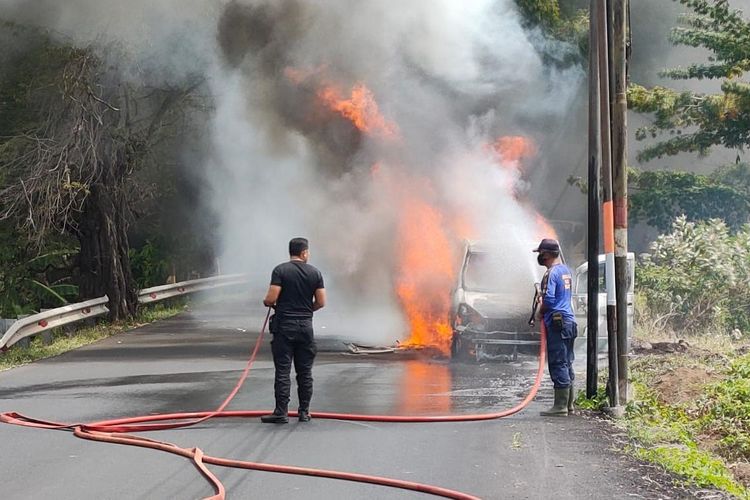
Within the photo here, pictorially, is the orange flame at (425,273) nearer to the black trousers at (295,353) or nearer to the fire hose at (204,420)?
the fire hose at (204,420)

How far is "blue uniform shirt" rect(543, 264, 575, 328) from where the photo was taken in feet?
35.5

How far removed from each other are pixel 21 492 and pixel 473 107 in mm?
13892

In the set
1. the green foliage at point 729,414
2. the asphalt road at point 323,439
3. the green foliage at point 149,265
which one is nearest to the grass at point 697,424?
the green foliage at point 729,414

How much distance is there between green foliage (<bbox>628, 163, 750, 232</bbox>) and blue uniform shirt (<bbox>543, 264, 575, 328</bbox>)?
17.7m

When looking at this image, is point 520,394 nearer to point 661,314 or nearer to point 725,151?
point 661,314

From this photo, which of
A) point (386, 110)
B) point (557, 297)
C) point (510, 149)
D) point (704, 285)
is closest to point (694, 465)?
point (557, 297)

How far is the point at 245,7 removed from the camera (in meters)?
19.8

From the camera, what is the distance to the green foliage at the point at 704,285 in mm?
19281

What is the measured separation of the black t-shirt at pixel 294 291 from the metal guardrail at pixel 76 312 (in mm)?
6553

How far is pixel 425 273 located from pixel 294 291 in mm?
8404

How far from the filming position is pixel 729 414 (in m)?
10.5

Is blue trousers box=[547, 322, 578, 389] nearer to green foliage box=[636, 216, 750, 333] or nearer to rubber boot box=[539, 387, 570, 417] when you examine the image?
rubber boot box=[539, 387, 570, 417]

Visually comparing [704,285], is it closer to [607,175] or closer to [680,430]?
[607,175]

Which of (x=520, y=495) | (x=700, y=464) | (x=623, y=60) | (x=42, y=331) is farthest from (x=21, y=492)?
(x=42, y=331)
